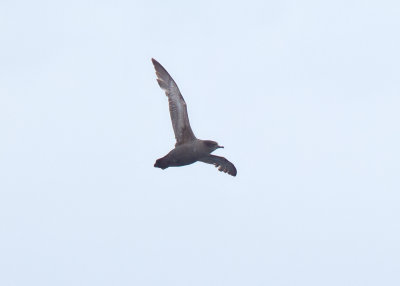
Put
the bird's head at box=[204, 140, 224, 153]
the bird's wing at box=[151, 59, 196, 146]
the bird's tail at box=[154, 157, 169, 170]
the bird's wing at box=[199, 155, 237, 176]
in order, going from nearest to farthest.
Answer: the bird's tail at box=[154, 157, 169, 170], the bird's head at box=[204, 140, 224, 153], the bird's wing at box=[151, 59, 196, 146], the bird's wing at box=[199, 155, 237, 176]

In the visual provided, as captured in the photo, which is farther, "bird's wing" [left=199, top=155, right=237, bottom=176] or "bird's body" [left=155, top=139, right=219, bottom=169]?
"bird's wing" [left=199, top=155, right=237, bottom=176]

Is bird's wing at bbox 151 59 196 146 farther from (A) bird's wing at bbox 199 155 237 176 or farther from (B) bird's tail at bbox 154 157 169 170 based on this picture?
(A) bird's wing at bbox 199 155 237 176

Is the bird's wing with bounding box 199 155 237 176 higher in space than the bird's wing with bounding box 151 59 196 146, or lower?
lower

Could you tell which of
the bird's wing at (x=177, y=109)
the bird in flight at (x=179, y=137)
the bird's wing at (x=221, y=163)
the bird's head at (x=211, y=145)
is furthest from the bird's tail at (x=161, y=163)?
the bird's wing at (x=221, y=163)

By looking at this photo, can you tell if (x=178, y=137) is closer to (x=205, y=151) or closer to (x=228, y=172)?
(x=205, y=151)

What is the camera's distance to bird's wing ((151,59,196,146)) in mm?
33625

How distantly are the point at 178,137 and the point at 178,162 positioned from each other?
3.89ft

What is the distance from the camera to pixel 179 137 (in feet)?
110

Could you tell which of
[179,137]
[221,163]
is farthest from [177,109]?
[221,163]

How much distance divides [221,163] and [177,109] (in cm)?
341

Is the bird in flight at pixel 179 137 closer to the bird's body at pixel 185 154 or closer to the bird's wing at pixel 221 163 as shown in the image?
the bird's body at pixel 185 154

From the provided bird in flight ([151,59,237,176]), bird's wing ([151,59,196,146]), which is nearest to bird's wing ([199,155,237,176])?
bird in flight ([151,59,237,176])

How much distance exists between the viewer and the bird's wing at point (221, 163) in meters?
36.1

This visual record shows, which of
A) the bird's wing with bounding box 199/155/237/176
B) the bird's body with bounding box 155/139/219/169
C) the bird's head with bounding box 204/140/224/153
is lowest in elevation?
the bird's body with bounding box 155/139/219/169
